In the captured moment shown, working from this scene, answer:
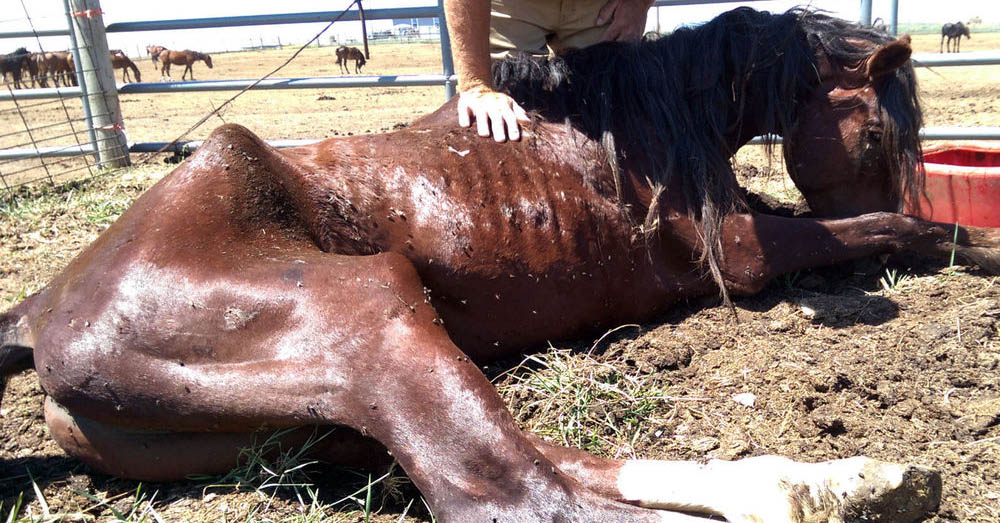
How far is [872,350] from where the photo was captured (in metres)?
2.45

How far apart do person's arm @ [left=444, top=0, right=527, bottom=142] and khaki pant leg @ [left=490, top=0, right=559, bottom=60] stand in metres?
0.54

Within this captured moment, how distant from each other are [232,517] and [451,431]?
0.70 meters

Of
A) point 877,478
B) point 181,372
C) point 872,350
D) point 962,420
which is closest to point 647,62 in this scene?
point 872,350

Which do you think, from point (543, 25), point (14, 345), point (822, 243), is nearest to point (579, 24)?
point (543, 25)

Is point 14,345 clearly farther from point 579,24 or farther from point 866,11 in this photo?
point 866,11

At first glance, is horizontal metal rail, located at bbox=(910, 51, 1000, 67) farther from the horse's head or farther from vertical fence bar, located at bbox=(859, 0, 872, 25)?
the horse's head

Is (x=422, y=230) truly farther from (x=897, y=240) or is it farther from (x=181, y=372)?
(x=897, y=240)

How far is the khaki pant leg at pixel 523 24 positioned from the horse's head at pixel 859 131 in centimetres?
127

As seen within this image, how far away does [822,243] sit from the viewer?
2.99m

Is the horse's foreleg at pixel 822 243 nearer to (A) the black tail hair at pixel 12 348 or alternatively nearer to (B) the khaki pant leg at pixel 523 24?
(B) the khaki pant leg at pixel 523 24

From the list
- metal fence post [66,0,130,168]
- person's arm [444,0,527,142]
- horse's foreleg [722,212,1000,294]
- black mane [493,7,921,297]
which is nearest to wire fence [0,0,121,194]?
metal fence post [66,0,130,168]

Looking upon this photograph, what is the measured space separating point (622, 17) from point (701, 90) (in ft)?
2.49

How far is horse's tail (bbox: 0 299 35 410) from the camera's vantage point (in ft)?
7.44

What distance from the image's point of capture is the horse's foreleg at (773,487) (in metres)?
1.62
